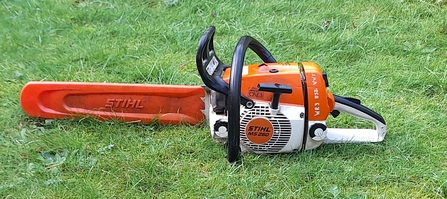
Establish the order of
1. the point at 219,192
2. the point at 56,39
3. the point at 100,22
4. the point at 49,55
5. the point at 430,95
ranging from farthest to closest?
the point at 100,22
the point at 56,39
the point at 49,55
the point at 430,95
the point at 219,192

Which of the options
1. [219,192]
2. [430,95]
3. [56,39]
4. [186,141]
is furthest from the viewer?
[56,39]

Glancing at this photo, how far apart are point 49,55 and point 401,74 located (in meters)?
2.23

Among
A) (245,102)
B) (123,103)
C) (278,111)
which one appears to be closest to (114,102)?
(123,103)

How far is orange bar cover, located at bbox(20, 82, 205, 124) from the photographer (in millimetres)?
2684

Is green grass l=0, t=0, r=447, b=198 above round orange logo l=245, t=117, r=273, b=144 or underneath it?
underneath

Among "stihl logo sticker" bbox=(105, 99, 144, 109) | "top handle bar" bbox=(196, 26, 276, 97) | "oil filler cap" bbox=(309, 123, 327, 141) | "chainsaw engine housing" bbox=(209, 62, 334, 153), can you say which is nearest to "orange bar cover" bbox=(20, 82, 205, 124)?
"stihl logo sticker" bbox=(105, 99, 144, 109)

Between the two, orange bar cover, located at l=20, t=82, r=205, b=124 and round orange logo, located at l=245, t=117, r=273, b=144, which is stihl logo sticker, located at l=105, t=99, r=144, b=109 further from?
round orange logo, located at l=245, t=117, r=273, b=144

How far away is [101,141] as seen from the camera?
261cm

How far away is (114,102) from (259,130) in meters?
0.81

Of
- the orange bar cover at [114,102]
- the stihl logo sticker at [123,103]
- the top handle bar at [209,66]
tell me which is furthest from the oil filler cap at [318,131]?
the stihl logo sticker at [123,103]

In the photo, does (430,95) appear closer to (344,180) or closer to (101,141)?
(344,180)

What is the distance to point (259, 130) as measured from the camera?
2.31m

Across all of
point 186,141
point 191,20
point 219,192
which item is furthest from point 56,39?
point 219,192

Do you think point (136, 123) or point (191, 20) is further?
point (191, 20)
